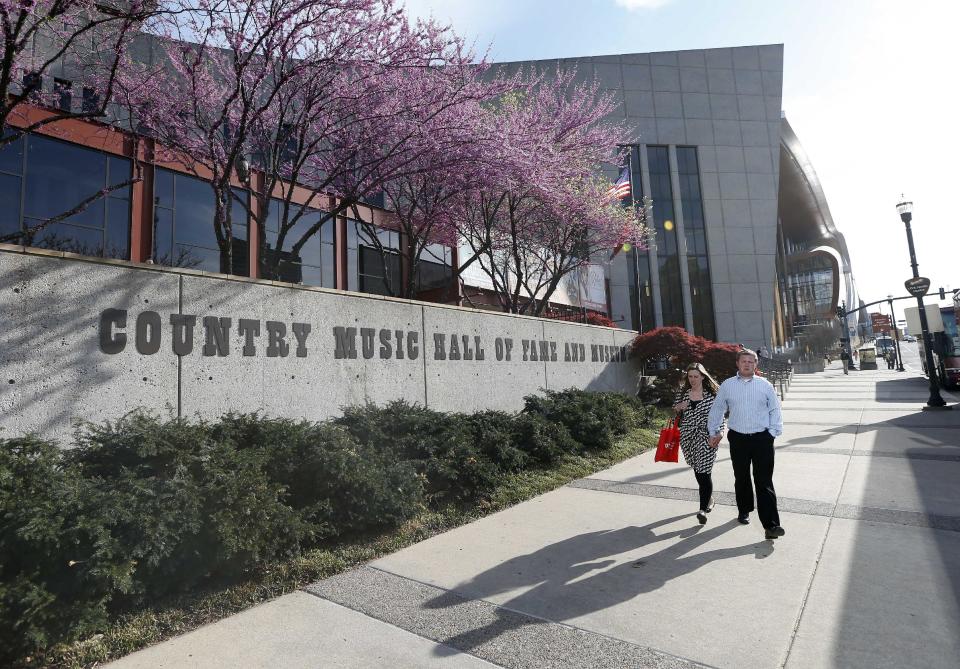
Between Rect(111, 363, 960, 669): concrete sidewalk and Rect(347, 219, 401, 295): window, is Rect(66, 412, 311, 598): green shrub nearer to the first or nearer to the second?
Rect(111, 363, 960, 669): concrete sidewalk

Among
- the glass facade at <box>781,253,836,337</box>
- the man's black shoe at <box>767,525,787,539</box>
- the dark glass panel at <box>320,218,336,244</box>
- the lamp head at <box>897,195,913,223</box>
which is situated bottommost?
the man's black shoe at <box>767,525,787,539</box>

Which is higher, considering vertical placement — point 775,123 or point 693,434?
point 775,123

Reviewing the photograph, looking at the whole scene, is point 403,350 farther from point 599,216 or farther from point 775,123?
point 775,123

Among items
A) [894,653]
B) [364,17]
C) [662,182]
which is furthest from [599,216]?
[662,182]

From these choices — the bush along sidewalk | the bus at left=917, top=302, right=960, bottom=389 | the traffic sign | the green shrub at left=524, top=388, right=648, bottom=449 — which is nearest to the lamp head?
the traffic sign

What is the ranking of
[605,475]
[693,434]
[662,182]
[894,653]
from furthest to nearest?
[662,182]
[605,475]
[693,434]
[894,653]

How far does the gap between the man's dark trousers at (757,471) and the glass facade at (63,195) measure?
702 inches

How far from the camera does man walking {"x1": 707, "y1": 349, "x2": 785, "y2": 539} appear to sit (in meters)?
4.86

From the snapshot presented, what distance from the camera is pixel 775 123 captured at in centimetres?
4200

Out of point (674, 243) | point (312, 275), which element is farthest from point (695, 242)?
point (312, 275)

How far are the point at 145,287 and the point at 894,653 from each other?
6.64 meters

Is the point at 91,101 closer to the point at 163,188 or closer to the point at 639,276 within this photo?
the point at 163,188

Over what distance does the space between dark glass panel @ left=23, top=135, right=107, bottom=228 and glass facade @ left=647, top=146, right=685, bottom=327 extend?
35.1m

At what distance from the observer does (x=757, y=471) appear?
5.00 meters
